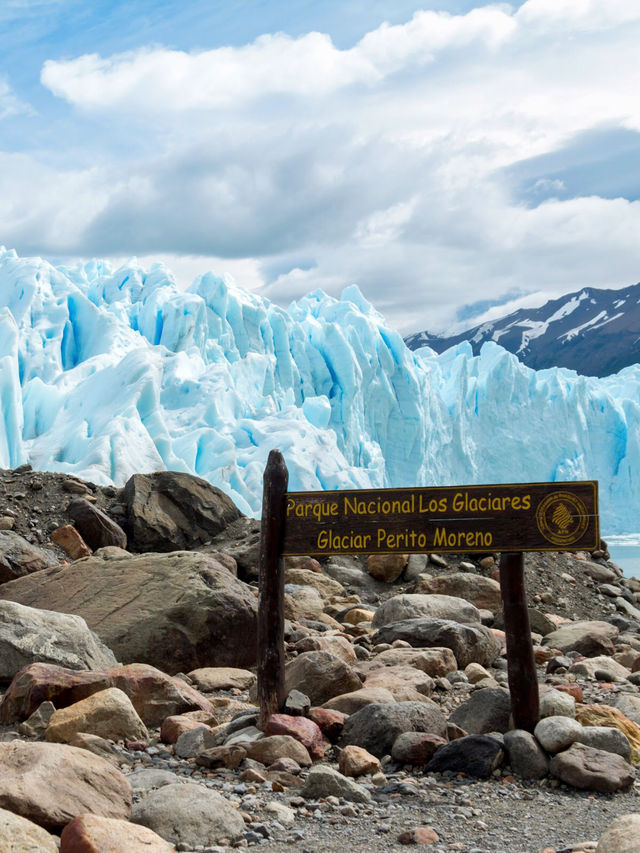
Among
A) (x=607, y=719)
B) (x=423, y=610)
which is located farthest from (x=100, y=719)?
(x=423, y=610)

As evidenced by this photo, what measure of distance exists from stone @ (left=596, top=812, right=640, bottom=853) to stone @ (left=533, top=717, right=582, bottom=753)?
1.20 meters

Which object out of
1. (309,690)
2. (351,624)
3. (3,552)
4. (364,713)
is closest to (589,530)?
(364,713)

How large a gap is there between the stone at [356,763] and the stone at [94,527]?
712cm

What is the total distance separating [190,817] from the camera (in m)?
3.25

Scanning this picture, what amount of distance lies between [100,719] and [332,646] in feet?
7.51

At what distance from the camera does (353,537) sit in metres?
4.69

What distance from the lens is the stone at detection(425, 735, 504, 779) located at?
415 centimetres

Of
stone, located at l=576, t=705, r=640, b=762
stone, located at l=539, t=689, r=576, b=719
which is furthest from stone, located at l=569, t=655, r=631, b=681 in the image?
stone, located at l=539, t=689, r=576, b=719

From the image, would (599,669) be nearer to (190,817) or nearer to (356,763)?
(356,763)

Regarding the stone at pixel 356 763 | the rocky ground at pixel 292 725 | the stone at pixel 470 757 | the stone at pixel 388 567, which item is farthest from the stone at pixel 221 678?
the stone at pixel 388 567

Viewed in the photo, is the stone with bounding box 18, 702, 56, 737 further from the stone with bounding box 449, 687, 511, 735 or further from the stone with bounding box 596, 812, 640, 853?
the stone with bounding box 596, 812, 640, 853

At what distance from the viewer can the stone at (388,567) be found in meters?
10.4

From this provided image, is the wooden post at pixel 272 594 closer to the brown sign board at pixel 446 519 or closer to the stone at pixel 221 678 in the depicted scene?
the brown sign board at pixel 446 519

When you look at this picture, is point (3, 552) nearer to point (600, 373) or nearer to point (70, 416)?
point (70, 416)
